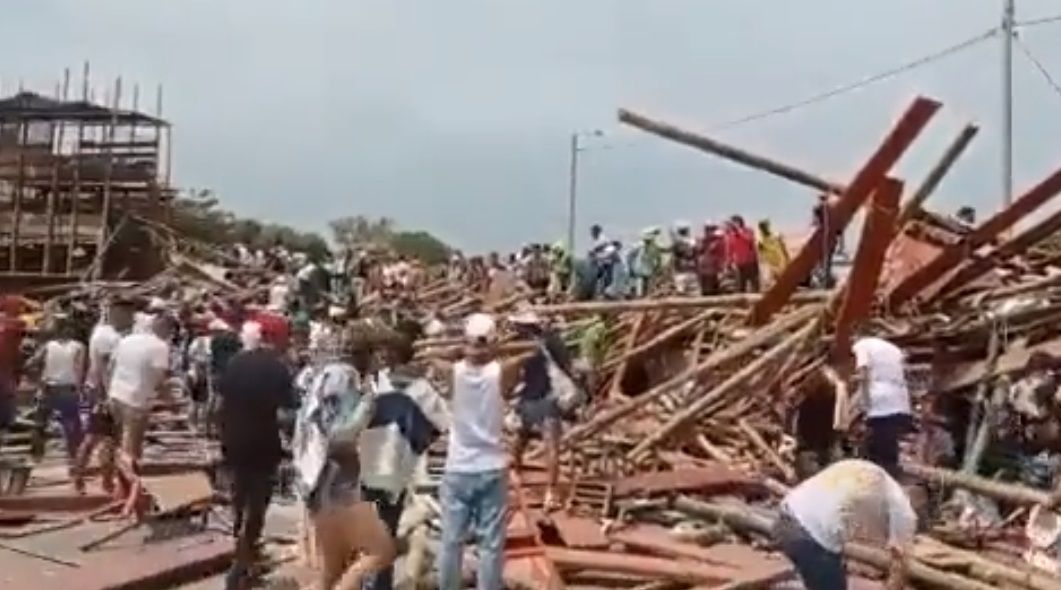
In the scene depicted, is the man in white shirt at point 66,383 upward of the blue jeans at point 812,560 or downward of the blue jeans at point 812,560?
upward

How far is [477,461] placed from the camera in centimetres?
959

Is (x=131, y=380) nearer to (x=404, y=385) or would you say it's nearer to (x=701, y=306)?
(x=404, y=385)

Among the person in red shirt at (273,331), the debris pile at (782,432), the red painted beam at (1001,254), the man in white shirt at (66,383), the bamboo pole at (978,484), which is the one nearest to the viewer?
the person in red shirt at (273,331)

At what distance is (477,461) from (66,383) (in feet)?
26.5

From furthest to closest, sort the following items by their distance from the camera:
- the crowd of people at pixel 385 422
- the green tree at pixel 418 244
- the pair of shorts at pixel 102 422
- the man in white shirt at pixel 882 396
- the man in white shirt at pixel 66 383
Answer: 1. the green tree at pixel 418 244
2. the man in white shirt at pixel 66 383
3. the pair of shorts at pixel 102 422
4. the man in white shirt at pixel 882 396
5. the crowd of people at pixel 385 422

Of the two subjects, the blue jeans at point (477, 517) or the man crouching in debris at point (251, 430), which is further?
the man crouching in debris at point (251, 430)

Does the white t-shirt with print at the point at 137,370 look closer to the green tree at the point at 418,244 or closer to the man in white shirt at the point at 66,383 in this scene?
the man in white shirt at the point at 66,383

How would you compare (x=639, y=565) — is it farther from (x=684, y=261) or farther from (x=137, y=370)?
(x=684, y=261)

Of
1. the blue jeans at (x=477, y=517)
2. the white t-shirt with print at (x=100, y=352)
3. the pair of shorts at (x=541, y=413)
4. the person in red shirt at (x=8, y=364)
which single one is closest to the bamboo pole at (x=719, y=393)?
the pair of shorts at (x=541, y=413)

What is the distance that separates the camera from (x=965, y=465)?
15.1 meters

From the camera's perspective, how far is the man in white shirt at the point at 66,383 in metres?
16.4

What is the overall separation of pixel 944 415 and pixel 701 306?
478 cm

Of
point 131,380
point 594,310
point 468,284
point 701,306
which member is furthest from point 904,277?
point 468,284

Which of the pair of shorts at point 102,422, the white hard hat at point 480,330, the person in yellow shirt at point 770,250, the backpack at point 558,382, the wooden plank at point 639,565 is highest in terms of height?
the person in yellow shirt at point 770,250
